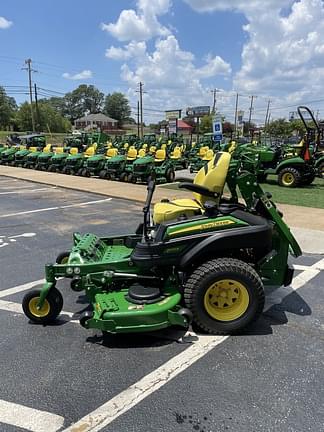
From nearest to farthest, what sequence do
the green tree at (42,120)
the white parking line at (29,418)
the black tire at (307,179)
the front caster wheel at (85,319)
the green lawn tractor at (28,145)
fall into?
the white parking line at (29,418), the front caster wheel at (85,319), the black tire at (307,179), the green lawn tractor at (28,145), the green tree at (42,120)

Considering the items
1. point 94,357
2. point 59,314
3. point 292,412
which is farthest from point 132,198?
point 292,412

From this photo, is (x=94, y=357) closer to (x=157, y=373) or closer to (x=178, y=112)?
(x=157, y=373)

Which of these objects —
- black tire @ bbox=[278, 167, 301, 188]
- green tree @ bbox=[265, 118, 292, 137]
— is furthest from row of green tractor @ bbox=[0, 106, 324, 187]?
green tree @ bbox=[265, 118, 292, 137]

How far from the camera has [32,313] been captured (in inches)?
144

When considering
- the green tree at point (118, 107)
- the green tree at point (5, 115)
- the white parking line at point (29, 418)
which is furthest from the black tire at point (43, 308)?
the green tree at point (118, 107)

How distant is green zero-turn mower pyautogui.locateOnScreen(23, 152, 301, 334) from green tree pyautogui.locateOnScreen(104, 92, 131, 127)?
427 feet

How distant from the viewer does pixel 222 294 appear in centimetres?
346

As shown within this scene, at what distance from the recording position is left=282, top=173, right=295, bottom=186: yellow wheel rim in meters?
13.7

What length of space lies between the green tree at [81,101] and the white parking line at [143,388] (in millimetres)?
141463

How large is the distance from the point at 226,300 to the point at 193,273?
14.5 inches

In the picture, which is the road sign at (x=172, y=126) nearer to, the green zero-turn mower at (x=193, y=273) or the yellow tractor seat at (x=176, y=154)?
the yellow tractor seat at (x=176, y=154)

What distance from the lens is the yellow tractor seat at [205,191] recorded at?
390cm

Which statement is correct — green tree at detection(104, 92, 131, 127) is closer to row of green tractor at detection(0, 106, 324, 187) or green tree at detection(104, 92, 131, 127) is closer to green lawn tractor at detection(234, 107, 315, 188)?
Result: row of green tractor at detection(0, 106, 324, 187)

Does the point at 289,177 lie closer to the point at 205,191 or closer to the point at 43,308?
the point at 205,191
